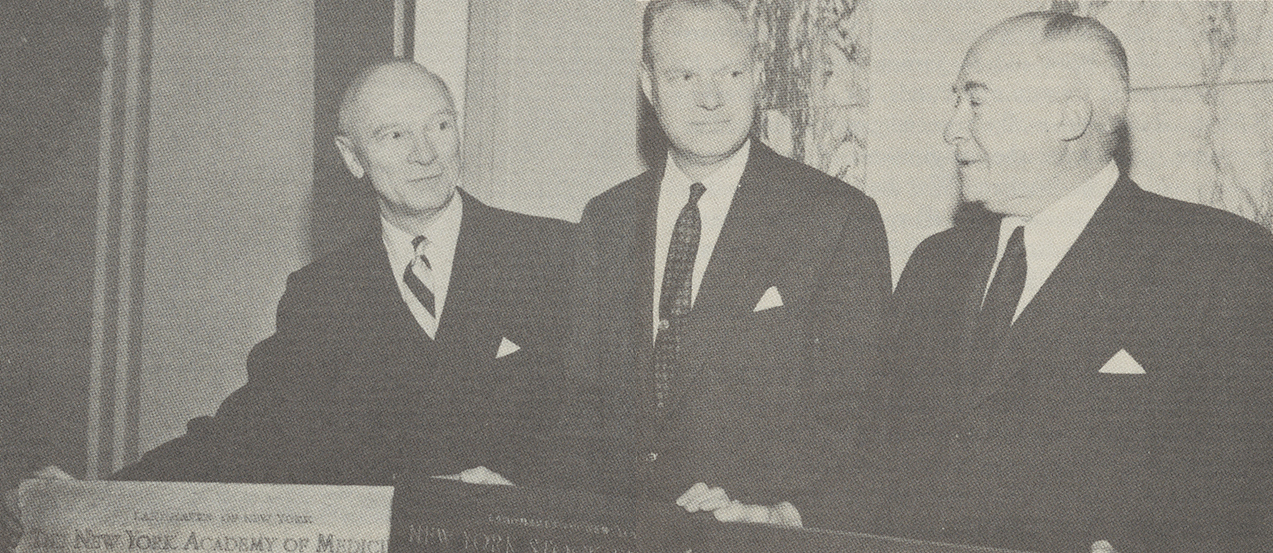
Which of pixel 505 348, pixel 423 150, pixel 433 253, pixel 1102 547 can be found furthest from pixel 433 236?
pixel 1102 547

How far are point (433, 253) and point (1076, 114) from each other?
4.18ft

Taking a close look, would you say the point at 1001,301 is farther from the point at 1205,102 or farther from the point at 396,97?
the point at 396,97

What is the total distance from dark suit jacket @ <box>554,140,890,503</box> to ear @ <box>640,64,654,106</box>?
15cm

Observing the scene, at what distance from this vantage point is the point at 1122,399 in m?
1.87

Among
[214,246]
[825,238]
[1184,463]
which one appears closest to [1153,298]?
[1184,463]

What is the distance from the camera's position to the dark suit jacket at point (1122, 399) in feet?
6.02

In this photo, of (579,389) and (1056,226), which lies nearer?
(1056,226)

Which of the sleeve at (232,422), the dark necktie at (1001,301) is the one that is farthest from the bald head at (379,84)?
the dark necktie at (1001,301)

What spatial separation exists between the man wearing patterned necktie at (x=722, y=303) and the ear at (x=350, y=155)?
23.0 inches

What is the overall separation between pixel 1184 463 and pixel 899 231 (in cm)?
58

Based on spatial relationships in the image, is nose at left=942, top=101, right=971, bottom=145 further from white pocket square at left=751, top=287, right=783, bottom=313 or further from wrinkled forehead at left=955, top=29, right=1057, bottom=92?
white pocket square at left=751, top=287, right=783, bottom=313

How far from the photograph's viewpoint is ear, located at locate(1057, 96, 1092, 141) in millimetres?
1889

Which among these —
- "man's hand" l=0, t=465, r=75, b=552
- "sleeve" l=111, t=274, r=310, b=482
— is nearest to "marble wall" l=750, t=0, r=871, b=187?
"sleeve" l=111, t=274, r=310, b=482

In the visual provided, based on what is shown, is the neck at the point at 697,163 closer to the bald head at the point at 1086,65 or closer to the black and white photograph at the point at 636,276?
the black and white photograph at the point at 636,276
